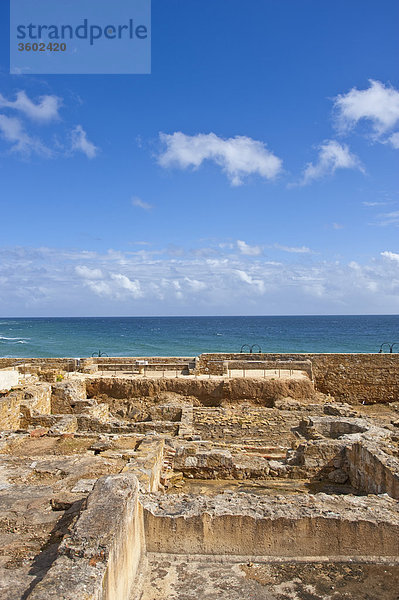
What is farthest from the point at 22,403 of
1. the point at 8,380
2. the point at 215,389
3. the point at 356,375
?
the point at 356,375

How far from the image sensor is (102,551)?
3924mm

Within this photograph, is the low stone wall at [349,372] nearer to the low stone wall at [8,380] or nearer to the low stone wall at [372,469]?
the low stone wall at [8,380]

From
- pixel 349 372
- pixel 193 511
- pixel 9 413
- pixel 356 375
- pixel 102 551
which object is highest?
pixel 102 551

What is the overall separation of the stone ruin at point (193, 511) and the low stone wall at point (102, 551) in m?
0.01

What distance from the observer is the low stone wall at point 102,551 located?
3471mm

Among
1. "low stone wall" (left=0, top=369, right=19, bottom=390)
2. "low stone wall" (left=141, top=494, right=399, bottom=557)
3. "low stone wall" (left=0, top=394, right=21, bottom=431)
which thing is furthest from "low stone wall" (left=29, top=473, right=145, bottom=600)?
"low stone wall" (left=0, top=369, right=19, bottom=390)

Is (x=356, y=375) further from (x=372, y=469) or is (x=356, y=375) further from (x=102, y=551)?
(x=102, y=551)

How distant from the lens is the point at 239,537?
5.46m

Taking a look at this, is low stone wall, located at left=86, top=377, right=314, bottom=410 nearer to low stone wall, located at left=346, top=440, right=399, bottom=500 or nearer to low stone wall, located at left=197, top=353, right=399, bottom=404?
low stone wall, located at left=197, top=353, right=399, bottom=404

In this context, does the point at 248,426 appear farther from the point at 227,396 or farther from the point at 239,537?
the point at 239,537

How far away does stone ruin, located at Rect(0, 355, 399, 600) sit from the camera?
175 inches

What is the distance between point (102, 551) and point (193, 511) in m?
1.88

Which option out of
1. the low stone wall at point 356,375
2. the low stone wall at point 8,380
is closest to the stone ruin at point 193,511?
the low stone wall at point 8,380

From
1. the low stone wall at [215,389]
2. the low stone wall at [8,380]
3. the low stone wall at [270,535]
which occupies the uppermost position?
the low stone wall at [8,380]
